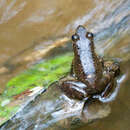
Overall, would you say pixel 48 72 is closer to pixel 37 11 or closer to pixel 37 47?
pixel 37 47

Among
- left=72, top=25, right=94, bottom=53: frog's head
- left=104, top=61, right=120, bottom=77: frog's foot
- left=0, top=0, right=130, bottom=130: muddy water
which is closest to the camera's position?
left=104, top=61, right=120, bottom=77: frog's foot

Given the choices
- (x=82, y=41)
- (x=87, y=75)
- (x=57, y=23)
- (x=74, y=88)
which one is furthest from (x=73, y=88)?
(x=57, y=23)

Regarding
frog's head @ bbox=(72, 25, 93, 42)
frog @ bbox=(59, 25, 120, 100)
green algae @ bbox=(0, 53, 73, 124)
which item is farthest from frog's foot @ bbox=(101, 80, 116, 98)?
frog's head @ bbox=(72, 25, 93, 42)

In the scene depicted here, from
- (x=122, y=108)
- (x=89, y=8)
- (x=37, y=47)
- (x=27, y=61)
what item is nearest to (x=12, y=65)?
(x=27, y=61)

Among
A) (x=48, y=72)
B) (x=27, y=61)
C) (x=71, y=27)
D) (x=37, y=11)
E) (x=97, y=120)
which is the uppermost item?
(x=37, y=11)

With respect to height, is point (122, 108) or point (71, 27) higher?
point (71, 27)

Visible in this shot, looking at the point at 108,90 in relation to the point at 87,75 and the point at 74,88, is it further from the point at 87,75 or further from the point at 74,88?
the point at 74,88

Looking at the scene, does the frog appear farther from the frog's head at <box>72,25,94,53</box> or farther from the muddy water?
the muddy water

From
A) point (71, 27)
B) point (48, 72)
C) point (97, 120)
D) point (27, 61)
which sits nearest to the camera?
point (97, 120)

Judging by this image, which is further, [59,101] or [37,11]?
[37,11]
